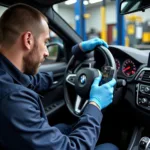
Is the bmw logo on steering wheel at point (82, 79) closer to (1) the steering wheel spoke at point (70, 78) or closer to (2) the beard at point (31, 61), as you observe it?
(1) the steering wheel spoke at point (70, 78)

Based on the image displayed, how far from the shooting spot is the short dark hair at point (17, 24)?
37.5 inches

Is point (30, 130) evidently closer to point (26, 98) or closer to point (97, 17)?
point (26, 98)

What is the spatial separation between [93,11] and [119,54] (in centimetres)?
1346

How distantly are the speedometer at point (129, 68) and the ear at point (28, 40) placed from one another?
77cm

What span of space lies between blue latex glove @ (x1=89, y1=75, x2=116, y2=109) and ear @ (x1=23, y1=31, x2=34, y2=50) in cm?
40

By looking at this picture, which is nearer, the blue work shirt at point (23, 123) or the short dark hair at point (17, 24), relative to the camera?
the blue work shirt at point (23, 123)

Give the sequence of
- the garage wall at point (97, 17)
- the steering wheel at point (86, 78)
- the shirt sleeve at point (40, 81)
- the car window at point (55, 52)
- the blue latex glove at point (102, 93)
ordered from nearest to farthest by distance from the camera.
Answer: the blue latex glove at point (102, 93), the steering wheel at point (86, 78), the shirt sleeve at point (40, 81), the car window at point (55, 52), the garage wall at point (97, 17)

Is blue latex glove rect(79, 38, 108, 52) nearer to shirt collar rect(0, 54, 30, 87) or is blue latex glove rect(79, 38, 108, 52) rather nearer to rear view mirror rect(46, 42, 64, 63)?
shirt collar rect(0, 54, 30, 87)

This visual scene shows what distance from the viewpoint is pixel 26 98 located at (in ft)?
2.83

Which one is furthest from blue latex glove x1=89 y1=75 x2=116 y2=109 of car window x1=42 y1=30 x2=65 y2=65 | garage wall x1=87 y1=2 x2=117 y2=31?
garage wall x1=87 y1=2 x2=117 y2=31

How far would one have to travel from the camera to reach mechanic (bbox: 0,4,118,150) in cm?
82

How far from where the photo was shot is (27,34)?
955mm

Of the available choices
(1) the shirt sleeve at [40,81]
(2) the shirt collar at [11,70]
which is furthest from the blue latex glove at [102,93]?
(1) the shirt sleeve at [40,81]

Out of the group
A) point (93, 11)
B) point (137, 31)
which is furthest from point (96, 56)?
point (93, 11)
